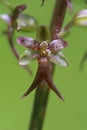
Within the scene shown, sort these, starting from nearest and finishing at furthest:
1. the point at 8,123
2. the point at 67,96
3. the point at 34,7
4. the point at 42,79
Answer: the point at 42,79 → the point at 8,123 → the point at 67,96 → the point at 34,7

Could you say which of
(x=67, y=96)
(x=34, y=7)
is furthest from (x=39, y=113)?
(x=34, y=7)

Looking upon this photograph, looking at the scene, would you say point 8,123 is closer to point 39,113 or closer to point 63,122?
point 63,122

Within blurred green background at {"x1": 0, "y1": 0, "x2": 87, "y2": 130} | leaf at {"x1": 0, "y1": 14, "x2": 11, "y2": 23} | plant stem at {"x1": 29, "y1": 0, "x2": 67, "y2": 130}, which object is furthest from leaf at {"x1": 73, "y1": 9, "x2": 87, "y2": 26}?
blurred green background at {"x1": 0, "y1": 0, "x2": 87, "y2": 130}

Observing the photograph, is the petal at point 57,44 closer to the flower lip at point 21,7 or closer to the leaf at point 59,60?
the leaf at point 59,60

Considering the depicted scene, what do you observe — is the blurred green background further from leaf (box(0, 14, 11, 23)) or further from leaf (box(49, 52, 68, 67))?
leaf (box(49, 52, 68, 67))

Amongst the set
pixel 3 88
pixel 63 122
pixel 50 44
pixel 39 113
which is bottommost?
pixel 63 122

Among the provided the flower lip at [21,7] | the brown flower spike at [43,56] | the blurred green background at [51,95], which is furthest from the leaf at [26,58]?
the blurred green background at [51,95]
